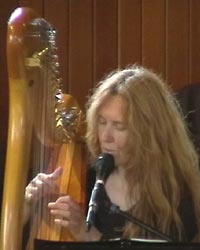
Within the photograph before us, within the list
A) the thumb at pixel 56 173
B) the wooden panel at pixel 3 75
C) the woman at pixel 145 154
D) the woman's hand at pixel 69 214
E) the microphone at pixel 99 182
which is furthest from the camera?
the wooden panel at pixel 3 75

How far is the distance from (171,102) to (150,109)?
0.09 meters

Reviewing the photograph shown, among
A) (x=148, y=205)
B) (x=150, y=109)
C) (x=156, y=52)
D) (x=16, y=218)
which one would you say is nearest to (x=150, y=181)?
(x=148, y=205)

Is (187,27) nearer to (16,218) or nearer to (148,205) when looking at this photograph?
(148,205)

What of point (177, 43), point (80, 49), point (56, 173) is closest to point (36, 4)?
point (80, 49)

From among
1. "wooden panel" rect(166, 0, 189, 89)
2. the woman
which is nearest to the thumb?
the woman

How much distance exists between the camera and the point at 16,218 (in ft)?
3.77

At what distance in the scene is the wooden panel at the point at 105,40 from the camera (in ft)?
7.64

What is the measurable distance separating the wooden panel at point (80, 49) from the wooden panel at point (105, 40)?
0.07ft

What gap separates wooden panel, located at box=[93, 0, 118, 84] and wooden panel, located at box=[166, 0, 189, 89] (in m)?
0.18

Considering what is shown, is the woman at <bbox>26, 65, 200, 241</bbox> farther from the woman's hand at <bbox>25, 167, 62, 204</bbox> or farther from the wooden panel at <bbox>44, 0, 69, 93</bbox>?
the wooden panel at <bbox>44, 0, 69, 93</bbox>

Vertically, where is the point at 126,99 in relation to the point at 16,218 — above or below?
above

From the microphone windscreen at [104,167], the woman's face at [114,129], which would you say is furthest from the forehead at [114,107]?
the microphone windscreen at [104,167]

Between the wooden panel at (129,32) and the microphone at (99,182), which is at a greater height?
the wooden panel at (129,32)

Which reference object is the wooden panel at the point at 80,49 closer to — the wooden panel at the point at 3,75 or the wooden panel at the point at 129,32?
the wooden panel at the point at 129,32
